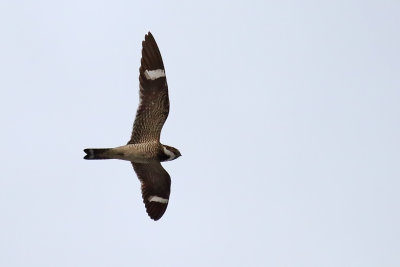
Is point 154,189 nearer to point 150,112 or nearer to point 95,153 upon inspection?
point 150,112

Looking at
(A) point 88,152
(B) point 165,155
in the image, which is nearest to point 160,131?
(B) point 165,155

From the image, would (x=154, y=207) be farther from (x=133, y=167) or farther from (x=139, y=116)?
(x=139, y=116)

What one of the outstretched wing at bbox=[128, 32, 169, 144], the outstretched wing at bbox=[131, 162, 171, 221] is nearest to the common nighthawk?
the outstretched wing at bbox=[128, 32, 169, 144]

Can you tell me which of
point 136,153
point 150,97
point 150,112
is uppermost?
point 150,97

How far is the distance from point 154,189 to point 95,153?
262cm

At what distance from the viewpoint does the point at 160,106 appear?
1820cm

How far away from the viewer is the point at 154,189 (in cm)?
1964

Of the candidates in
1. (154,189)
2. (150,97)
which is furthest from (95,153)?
(154,189)

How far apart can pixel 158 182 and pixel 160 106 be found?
7.60 ft

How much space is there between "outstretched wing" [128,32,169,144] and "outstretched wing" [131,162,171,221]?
147cm

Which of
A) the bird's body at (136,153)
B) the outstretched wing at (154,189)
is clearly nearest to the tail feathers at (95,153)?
the bird's body at (136,153)

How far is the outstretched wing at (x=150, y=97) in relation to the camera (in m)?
18.2

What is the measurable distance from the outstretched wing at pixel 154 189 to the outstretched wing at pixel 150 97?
147 cm

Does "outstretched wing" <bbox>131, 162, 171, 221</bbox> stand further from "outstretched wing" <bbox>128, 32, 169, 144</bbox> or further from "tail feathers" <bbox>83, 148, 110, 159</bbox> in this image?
"tail feathers" <bbox>83, 148, 110, 159</bbox>
